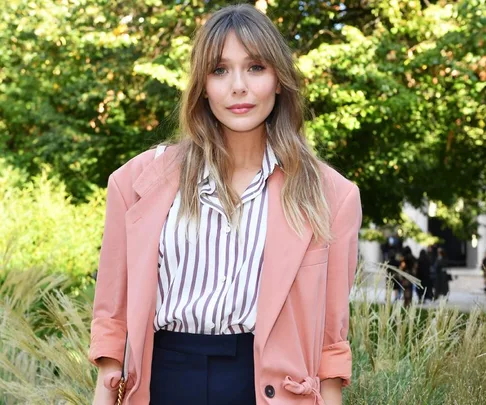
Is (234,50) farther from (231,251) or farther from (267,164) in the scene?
(231,251)

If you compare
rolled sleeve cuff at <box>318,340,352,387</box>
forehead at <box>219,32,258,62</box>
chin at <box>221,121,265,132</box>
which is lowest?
rolled sleeve cuff at <box>318,340,352,387</box>

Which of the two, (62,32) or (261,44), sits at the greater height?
(62,32)

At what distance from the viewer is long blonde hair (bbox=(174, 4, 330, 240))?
8.28 ft

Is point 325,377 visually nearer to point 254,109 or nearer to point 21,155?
point 254,109

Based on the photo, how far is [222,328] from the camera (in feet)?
7.80

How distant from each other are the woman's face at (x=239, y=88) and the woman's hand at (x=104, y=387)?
0.75m

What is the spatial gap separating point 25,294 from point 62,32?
8.51 metres

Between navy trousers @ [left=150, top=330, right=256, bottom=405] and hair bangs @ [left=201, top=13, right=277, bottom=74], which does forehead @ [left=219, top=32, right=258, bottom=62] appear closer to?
hair bangs @ [left=201, top=13, right=277, bottom=74]

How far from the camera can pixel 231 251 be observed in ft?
8.05

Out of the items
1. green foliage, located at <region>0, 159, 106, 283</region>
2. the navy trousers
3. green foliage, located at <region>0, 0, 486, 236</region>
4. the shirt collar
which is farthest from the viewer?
green foliage, located at <region>0, 0, 486, 236</region>

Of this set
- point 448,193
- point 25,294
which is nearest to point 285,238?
point 25,294

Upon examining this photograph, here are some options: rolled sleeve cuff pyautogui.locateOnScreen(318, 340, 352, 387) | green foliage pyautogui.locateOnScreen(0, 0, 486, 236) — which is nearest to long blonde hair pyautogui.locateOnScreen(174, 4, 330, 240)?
rolled sleeve cuff pyautogui.locateOnScreen(318, 340, 352, 387)

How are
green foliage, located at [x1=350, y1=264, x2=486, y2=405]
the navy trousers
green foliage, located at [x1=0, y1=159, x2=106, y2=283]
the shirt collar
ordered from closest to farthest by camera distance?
1. the navy trousers
2. the shirt collar
3. green foliage, located at [x1=350, y1=264, x2=486, y2=405]
4. green foliage, located at [x1=0, y1=159, x2=106, y2=283]

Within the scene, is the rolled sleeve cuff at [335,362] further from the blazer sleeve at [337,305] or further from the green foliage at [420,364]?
the green foliage at [420,364]
